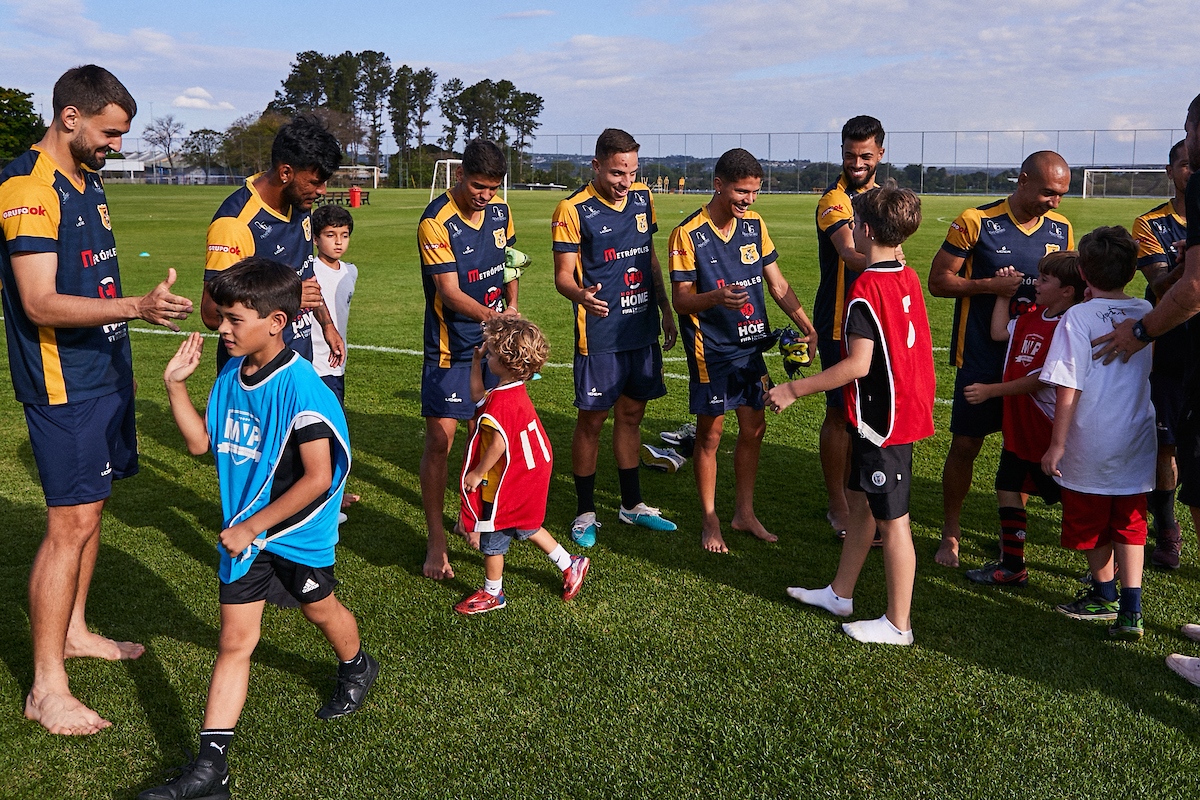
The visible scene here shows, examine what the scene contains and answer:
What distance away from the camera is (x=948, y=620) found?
4.25 metres

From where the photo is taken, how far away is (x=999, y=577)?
15.3 ft

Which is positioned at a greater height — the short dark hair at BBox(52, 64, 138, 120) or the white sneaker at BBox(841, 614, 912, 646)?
the short dark hair at BBox(52, 64, 138, 120)

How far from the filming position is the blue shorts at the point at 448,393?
16.4 feet

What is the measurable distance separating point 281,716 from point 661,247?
19747mm

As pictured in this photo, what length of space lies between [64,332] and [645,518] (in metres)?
3.23

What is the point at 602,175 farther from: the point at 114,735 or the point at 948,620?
the point at 114,735

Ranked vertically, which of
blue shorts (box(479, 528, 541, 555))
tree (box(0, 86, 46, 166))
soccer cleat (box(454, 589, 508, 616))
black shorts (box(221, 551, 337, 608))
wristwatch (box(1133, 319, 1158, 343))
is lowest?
soccer cleat (box(454, 589, 508, 616))

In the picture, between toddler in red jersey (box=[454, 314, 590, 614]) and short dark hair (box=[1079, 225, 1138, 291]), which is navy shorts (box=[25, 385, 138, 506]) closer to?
toddler in red jersey (box=[454, 314, 590, 614])

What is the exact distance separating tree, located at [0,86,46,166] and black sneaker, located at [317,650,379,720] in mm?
57263

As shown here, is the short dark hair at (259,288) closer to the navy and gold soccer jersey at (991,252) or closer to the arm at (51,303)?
the arm at (51,303)

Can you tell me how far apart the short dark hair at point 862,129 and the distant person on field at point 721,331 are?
568 mm

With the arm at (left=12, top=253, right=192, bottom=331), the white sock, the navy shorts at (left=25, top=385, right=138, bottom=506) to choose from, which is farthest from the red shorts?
the navy shorts at (left=25, top=385, right=138, bottom=506)

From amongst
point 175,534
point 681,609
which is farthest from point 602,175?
point 175,534

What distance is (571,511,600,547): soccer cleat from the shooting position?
5293 mm
